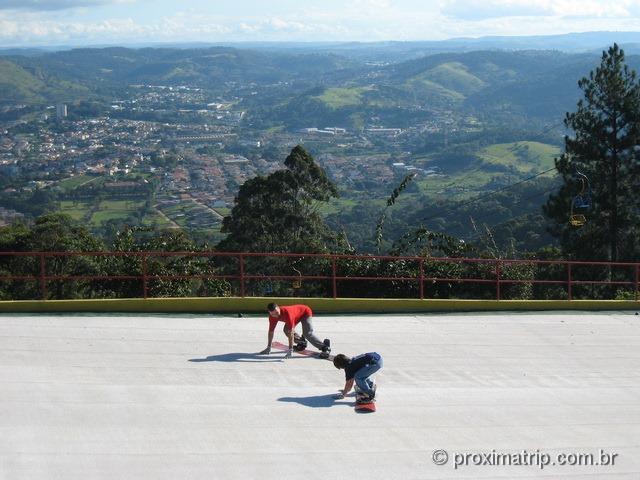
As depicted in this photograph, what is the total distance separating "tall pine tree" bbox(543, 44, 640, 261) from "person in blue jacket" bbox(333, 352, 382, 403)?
23.8 metres

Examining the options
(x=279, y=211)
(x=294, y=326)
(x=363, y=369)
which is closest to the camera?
(x=363, y=369)

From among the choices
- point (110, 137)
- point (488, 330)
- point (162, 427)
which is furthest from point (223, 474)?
point (110, 137)

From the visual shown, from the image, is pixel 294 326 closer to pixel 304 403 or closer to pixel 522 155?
pixel 304 403

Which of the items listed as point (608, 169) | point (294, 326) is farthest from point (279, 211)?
point (294, 326)

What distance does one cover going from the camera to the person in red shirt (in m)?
13.0

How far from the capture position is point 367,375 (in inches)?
442

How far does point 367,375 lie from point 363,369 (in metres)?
0.11

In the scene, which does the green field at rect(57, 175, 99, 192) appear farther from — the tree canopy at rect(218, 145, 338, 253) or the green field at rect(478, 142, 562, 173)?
the tree canopy at rect(218, 145, 338, 253)

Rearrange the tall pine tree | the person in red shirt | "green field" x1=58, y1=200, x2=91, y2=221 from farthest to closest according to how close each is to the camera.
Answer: "green field" x1=58, y1=200, x2=91, y2=221, the tall pine tree, the person in red shirt

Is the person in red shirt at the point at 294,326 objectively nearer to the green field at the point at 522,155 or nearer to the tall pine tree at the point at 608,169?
the tall pine tree at the point at 608,169

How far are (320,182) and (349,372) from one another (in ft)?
101

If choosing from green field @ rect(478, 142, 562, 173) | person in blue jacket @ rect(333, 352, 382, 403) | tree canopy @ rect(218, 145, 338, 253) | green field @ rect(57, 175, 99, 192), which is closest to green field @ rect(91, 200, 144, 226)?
green field @ rect(57, 175, 99, 192)

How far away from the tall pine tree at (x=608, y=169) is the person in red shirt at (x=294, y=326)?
2206 centimetres

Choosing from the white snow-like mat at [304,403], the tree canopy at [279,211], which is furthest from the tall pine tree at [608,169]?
the white snow-like mat at [304,403]
